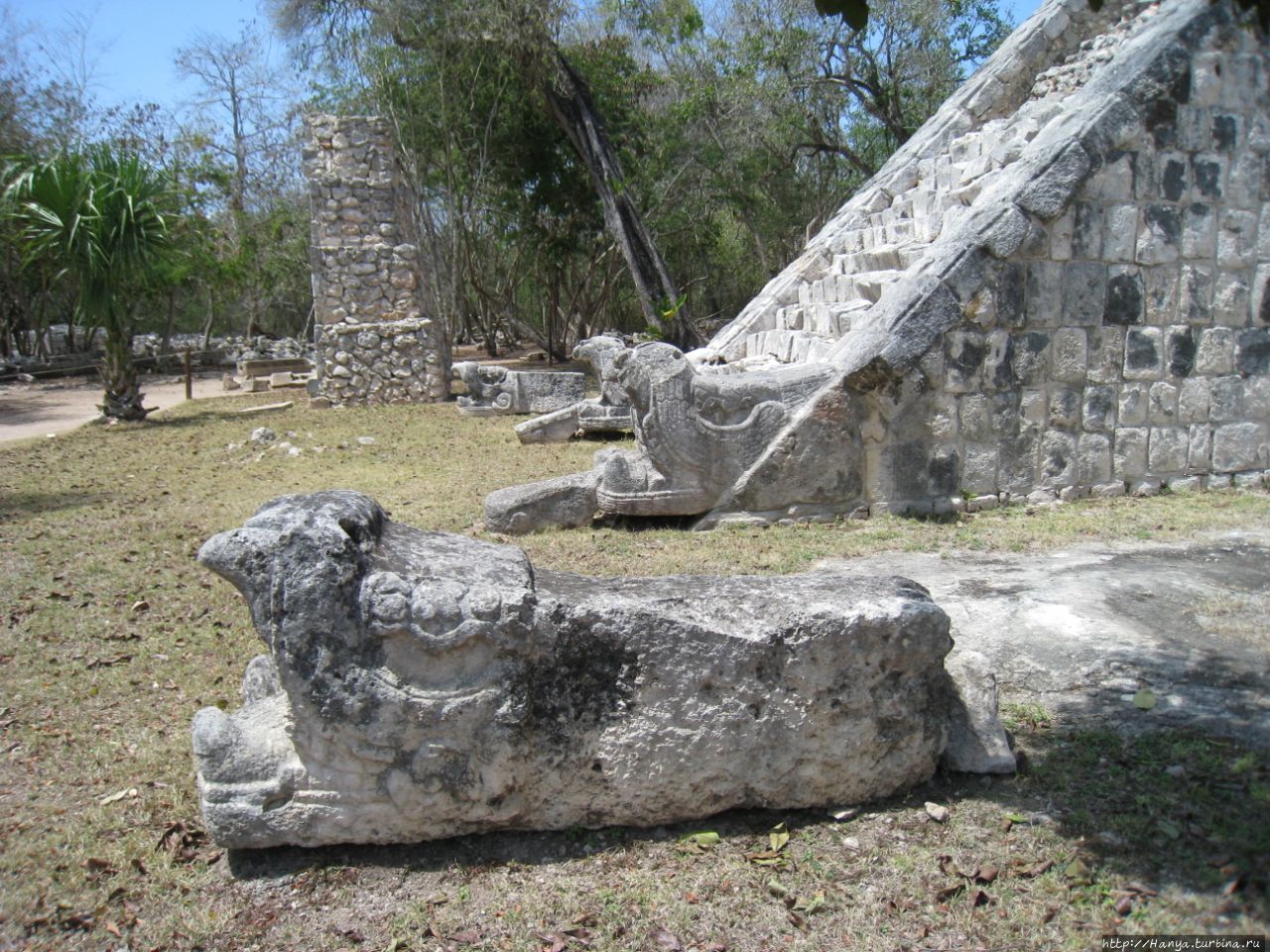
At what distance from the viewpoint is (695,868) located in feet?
8.97

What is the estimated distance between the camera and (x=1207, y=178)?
6.57 metres

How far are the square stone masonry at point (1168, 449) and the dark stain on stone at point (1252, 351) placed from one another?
0.62 meters

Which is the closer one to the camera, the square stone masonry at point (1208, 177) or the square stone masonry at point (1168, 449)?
the square stone masonry at point (1208, 177)

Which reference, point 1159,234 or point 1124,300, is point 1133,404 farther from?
point 1159,234

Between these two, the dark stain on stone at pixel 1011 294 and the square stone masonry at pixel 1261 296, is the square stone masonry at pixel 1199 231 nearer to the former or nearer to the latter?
the square stone masonry at pixel 1261 296

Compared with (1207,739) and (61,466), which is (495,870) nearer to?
(1207,739)

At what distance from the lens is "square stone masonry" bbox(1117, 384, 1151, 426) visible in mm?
6598

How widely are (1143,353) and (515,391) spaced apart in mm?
8269

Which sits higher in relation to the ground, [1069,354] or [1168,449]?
[1069,354]

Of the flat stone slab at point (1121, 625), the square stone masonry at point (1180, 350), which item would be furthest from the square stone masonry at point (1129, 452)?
the flat stone slab at point (1121, 625)

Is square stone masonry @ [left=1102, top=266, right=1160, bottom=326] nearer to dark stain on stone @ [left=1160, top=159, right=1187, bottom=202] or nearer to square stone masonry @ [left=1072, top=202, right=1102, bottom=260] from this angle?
square stone masonry @ [left=1072, top=202, right=1102, bottom=260]

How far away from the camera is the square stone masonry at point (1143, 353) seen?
6555mm

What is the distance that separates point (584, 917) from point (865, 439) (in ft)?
14.0

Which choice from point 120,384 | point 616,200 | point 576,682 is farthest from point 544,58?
point 576,682
